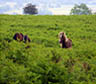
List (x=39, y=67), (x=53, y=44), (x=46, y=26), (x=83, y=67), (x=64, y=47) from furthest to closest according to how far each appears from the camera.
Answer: (x=46, y=26) < (x=53, y=44) < (x=64, y=47) < (x=83, y=67) < (x=39, y=67)

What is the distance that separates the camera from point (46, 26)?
16703 mm

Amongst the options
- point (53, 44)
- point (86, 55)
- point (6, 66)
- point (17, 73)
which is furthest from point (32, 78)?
point (53, 44)

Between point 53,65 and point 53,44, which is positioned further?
point 53,44

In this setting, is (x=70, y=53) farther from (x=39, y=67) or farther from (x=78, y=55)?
(x=39, y=67)

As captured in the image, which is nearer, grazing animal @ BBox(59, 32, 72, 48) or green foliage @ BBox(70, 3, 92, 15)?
grazing animal @ BBox(59, 32, 72, 48)

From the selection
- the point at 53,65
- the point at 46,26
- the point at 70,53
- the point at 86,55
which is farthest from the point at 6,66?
the point at 46,26

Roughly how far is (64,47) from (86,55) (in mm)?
918

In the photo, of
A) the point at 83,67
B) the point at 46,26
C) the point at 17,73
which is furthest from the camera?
the point at 46,26

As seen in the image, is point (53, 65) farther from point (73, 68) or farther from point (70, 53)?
point (70, 53)

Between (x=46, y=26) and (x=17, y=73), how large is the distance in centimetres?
1137

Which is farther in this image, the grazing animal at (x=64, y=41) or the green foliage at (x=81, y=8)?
the green foliage at (x=81, y=8)

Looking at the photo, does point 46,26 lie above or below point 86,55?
above

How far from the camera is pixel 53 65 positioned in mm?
5812

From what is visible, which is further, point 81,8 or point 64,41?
point 81,8
